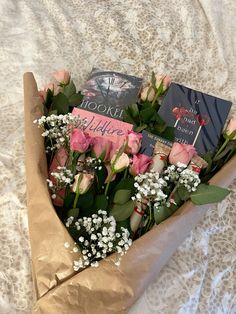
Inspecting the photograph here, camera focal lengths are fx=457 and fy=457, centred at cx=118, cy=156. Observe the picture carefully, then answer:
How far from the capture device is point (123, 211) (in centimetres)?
83

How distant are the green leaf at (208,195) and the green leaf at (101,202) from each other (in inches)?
6.4

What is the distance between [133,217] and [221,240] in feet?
0.82

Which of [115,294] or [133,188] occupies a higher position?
[133,188]

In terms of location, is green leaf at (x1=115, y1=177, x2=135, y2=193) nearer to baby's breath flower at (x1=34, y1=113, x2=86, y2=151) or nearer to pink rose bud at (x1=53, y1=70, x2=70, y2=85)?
baby's breath flower at (x1=34, y1=113, x2=86, y2=151)

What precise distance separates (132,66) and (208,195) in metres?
0.62

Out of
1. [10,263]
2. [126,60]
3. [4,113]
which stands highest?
[126,60]

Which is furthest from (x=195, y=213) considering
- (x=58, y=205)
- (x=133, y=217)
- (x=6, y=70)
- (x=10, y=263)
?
(x=6, y=70)

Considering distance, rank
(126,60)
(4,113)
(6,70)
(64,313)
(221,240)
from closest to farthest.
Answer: (64,313), (221,240), (4,113), (6,70), (126,60)

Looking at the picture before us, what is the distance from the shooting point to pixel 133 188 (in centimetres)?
86

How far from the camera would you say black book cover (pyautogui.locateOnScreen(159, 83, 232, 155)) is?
1033 millimetres

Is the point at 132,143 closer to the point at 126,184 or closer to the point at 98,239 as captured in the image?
the point at 126,184

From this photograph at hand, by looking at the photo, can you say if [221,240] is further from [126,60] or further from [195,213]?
[126,60]

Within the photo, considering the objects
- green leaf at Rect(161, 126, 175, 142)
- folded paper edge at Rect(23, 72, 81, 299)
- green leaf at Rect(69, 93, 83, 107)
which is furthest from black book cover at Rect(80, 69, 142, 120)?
folded paper edge at Rect(23, 72, 81, 299)

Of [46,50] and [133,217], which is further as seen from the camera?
[46,50]
